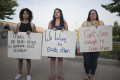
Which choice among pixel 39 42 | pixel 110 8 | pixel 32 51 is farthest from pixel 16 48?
pixel 110 8

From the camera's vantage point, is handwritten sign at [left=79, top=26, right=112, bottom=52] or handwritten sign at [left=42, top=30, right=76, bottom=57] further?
handwritten sign at [left=79, top=26, right=112, bottom=52]

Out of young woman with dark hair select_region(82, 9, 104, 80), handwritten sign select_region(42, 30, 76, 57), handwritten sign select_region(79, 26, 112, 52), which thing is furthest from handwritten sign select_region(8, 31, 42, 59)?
young woman with dark hair select_region(82, 9, 104, 80)

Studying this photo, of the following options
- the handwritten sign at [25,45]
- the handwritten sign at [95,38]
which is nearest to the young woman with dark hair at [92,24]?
the handwritten sign at [95,38]

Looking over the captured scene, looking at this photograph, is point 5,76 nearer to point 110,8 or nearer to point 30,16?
point 30,16

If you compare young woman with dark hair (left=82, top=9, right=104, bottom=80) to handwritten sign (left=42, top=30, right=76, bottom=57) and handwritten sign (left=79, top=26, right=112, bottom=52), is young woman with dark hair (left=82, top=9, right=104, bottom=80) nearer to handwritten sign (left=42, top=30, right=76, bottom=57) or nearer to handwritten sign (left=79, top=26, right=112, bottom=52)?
handwritten sign (left=79, top=26, right=112, bottom=52)

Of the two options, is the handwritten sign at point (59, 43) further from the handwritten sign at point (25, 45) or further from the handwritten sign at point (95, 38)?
the handwritten sign at point (95, 38)

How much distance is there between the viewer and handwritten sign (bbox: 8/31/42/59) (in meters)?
2.60

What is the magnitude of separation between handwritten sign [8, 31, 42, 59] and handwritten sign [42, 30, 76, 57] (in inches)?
6.4

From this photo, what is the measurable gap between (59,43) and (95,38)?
91 centimetres

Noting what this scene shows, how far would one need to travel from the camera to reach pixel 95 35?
2.69 metres

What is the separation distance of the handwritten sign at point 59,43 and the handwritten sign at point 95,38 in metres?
0.28

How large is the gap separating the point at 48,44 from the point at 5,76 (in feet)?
5.02

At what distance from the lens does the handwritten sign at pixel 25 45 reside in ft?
8.52

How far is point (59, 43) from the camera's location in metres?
2.57
